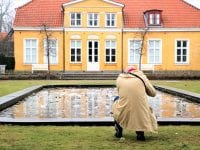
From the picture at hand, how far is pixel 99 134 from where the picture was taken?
9445mm

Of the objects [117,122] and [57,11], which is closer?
[117,122]

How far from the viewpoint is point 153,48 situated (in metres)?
47.2

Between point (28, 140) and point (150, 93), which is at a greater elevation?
point (150, 93)

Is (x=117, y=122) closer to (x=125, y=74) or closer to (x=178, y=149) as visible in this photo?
(x=125, y=74)

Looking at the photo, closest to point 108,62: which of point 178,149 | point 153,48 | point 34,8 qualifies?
point 153,48

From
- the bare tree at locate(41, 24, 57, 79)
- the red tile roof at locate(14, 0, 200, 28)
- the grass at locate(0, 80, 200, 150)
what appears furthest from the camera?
the red tile roof at locate(14, 0, 200, 28)

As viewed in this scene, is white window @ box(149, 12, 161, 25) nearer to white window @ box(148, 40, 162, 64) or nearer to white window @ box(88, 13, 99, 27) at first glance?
white window @ box(148, 40, 162, 64)

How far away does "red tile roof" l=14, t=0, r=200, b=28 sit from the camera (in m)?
47.0

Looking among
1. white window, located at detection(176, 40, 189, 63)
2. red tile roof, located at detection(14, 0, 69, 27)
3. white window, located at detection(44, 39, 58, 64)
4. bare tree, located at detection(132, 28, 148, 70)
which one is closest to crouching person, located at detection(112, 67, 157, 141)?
bare tree, located at detection(132, 28, 148, 70)

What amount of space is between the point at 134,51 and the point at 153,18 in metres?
3.80

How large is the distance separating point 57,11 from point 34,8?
242cm

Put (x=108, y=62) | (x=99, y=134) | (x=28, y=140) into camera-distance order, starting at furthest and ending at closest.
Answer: (x=108, y=62) < (x=99, y=134) < (x=28, y=140)

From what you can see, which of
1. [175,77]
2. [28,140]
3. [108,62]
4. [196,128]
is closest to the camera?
[28,140]

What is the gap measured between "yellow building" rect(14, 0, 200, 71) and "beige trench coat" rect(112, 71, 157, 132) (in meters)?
37.1
